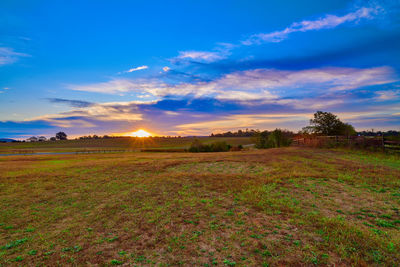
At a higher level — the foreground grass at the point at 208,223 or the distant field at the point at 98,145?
the distant field at the point at 98,145

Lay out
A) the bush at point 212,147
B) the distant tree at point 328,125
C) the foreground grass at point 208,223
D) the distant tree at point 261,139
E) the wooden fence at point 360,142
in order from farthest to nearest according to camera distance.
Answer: the bush at point 212,147
the distant tree at point 261,139
the distant tree at point 328,125
the wooden fence at point 360,142
the foreground grass at point 208,223

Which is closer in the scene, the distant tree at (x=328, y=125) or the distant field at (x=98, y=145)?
the distant tree at (x=328, y=125)

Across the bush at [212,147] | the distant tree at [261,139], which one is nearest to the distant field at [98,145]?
the bush at [212,147]

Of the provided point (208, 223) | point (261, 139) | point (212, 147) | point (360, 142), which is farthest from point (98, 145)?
point (208, 223)

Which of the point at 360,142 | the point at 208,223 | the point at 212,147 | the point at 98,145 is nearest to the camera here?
the point at 208,223

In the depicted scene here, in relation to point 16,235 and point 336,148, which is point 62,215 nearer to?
point 16,235

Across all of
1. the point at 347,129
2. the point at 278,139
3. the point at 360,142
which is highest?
the point at 347,129

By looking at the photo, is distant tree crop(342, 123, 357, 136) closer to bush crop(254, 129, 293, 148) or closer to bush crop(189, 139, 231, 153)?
bush crop(254, 129, 293, 148)

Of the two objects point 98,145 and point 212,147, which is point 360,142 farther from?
point 98,145

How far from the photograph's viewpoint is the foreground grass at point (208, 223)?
4262 mm

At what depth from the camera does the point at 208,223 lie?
19.4ft

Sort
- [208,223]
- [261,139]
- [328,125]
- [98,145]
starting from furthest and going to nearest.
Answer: [98,145] → [261,139] → [328,125] → [208,223]

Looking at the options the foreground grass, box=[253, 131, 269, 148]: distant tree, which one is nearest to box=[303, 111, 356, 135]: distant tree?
box=[253, 131, 269, 148]: distant tree

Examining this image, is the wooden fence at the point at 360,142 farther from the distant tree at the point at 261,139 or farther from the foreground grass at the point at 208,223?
the distant tree at the point at 261,139
